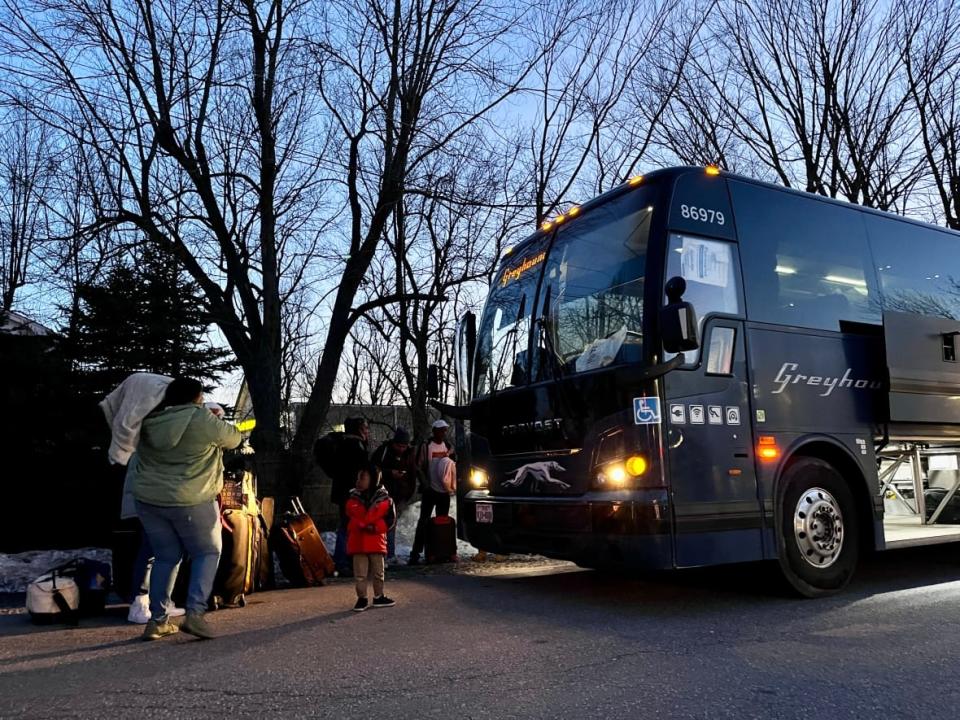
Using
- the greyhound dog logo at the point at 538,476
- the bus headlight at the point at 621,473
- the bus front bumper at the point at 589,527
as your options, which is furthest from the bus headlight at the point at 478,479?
the bus headlight at the point at 621,473

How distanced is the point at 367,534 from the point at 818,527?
360 centimetres

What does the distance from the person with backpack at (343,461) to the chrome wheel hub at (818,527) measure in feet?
13.5

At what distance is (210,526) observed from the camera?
5164mm

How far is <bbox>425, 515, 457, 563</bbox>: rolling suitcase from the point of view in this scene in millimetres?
8797

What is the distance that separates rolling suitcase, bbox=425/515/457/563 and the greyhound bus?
152 centimetres

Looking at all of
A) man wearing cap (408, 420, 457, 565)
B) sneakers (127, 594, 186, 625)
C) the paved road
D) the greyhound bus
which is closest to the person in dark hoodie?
the paved road

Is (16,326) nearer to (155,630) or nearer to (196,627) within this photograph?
(155,630)

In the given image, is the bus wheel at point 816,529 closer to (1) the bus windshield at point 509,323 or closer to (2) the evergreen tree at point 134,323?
(1) the bus windshield at point 509,323

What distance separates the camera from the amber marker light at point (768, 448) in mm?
5982

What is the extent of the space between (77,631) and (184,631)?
1091 millimetres

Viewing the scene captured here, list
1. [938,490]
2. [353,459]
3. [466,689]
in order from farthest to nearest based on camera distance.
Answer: [353,459] → [938,490] → [466,689]

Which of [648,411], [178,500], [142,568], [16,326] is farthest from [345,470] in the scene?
[16,326]

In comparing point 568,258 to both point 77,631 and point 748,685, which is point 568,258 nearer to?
point 748,685

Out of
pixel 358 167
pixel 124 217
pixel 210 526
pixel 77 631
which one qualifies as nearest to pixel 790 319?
pixel 210 526
